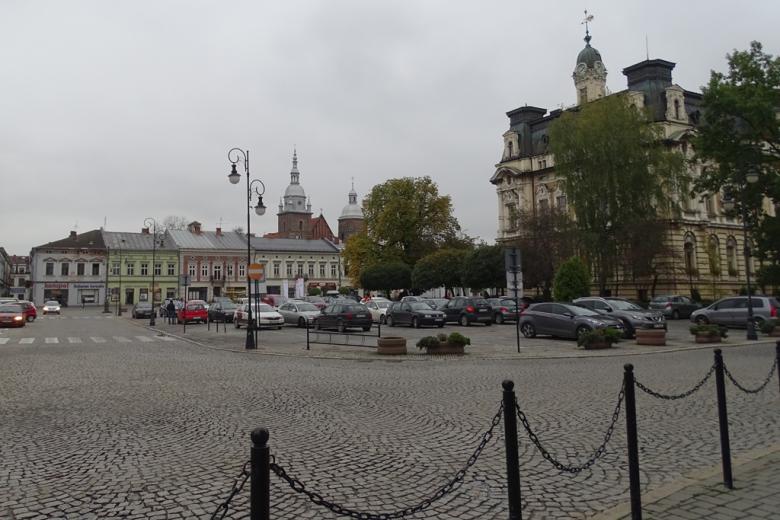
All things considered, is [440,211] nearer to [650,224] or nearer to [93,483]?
[650,224]

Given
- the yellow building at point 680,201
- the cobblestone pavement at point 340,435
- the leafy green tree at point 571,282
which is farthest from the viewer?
the yellow building at point 680,201

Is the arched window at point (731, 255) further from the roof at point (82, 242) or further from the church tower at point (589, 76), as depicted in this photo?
the roof at point (82, 242)

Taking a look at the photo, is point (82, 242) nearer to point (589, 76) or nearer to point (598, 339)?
point (589, 76)

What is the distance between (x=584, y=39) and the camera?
2518 inches

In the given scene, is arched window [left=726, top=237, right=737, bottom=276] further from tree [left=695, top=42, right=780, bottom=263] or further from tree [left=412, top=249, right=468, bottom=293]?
tree [left=695, top=42, right=780, bottom=263]

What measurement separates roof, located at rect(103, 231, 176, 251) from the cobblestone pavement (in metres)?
81.7

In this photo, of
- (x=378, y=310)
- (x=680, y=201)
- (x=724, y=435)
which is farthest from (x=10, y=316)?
(x=680, y=201)

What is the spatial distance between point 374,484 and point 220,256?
3591 inches

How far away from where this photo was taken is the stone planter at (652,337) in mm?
19750

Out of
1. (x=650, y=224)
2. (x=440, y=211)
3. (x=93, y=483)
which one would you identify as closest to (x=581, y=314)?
(x=93, y=483)

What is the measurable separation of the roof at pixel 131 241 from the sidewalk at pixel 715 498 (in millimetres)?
92552

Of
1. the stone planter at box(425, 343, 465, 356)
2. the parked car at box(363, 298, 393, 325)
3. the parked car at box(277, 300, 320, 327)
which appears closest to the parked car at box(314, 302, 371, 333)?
the parked car at box(277, 300, 320, 327)

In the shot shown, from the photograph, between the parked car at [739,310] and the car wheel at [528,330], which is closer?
the car wheel at [528,330]

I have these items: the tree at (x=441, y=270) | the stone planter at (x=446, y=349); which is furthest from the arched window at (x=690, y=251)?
the stone planter at (x=446, y=349)
